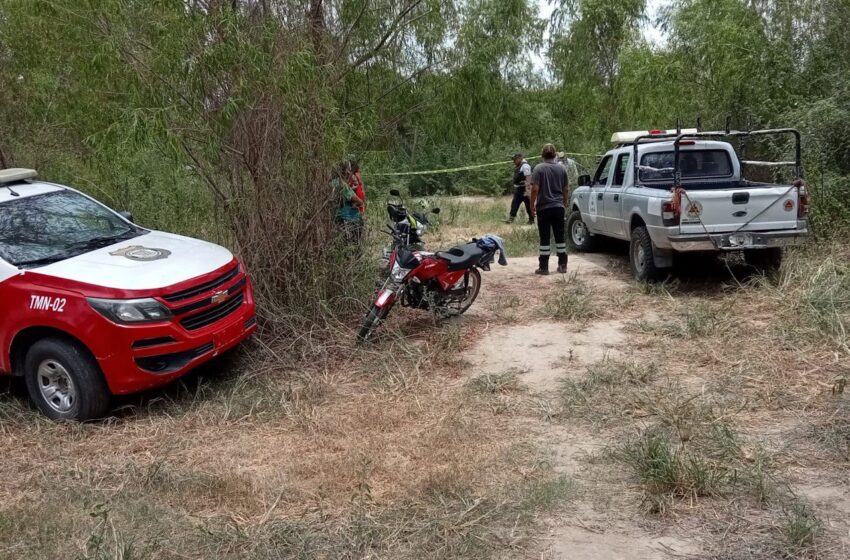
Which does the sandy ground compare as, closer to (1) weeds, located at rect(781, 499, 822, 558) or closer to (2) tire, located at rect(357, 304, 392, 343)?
(1) weeds, located at rect(781, 499, 822, 558)

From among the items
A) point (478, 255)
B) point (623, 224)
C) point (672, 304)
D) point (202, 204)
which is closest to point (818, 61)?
point (623, 224)

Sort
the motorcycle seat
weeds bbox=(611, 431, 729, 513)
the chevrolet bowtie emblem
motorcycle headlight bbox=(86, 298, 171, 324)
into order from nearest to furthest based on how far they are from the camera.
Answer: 1. weeds bbox=(611, 431, 729, 513)
2. motorcycle headlight bbox=(86, 298, 171, 324)
3. the chevrolet bowtie emblem
4. the motorcycle seat

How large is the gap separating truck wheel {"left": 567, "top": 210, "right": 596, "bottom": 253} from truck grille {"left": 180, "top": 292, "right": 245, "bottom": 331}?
673cm

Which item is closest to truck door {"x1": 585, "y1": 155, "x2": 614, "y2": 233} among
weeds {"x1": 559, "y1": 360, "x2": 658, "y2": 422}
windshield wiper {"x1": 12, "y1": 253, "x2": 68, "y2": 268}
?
weeds {"x1": 559, "y1": 360, "x2": 658, "y2": 422}

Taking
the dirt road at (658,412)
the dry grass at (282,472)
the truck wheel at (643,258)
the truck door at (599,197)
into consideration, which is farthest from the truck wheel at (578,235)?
the dry grass at (282,472)

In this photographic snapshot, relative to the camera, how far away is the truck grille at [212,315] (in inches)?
218

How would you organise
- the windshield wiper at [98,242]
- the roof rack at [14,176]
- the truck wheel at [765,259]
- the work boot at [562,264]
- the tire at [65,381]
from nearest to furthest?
the tire at [65,381] < the windshield wiper at [98,242] < the roof rack at [14,176] < the truck wheel at [765,259] < the work boot at [562,264]

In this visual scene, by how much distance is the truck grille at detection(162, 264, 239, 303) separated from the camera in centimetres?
539

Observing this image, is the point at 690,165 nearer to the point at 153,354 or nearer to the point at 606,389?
the point at 606,389

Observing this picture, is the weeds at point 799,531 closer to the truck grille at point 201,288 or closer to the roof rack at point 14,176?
the truck grille at point 201,288

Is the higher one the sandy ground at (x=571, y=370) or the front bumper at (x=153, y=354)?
the front bumper at (x=153, y=354)

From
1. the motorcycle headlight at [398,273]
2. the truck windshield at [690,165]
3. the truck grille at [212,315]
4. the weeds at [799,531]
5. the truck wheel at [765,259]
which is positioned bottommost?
the weeds at [799,531]

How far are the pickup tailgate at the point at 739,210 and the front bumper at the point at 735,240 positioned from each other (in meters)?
0.06

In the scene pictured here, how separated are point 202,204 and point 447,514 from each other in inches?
205
